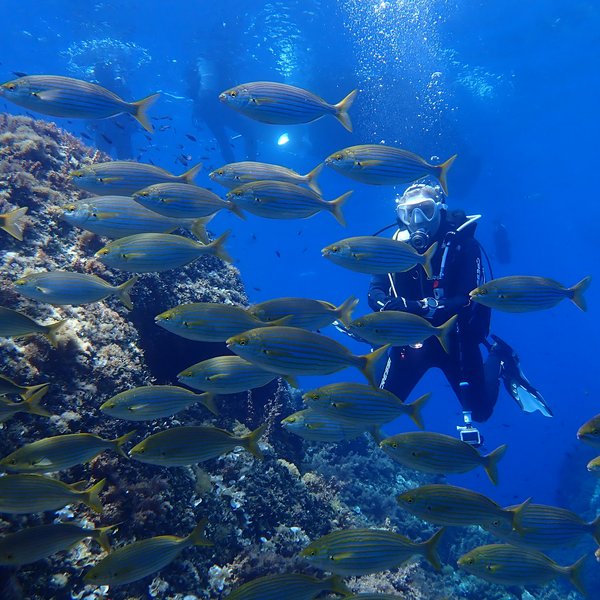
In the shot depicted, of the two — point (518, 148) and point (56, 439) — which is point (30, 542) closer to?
point (56, 439)

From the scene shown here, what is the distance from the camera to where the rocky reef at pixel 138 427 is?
416 cm

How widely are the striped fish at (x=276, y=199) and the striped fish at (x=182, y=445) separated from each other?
2.10 metres

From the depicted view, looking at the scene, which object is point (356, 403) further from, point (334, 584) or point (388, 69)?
point (388, 69)

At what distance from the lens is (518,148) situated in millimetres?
34594

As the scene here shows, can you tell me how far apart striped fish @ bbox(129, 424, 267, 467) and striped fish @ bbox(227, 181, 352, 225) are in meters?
2.10

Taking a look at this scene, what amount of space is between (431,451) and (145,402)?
2504 mm

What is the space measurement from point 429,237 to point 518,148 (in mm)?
32643

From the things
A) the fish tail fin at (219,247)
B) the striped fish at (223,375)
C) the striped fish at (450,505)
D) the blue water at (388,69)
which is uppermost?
the blue water at (388,69)

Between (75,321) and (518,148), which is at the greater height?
(518,148)

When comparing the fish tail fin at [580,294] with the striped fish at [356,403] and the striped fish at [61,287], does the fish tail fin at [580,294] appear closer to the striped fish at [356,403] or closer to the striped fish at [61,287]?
the striped fish at [356,403]

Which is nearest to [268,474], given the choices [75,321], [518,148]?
[75,321]

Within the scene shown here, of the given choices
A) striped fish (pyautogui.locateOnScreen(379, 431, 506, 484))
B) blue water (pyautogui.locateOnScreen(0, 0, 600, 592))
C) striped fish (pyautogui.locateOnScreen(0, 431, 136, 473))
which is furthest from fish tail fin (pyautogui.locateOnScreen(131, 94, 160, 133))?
blue water (pyautogui.locateOnScreen(0, 0, 600, 592))

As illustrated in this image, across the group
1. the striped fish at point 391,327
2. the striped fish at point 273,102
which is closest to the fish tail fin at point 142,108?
the striped fish at point 273,102

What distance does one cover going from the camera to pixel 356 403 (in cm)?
394
